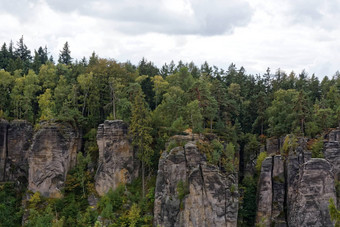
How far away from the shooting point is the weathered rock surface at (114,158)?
176ft

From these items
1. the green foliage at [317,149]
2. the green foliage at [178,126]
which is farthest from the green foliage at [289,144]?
the green foliage at [178,126]

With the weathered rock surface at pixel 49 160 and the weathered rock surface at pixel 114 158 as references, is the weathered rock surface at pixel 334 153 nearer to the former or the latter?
the weathered rock surface at pixel 114 158

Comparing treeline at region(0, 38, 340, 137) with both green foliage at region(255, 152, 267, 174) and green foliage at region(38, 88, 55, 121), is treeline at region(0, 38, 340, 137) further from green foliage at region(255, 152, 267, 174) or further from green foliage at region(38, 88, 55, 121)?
green foliage at region(255, 152, 267, 174)

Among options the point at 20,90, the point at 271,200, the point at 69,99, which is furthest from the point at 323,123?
the point at 20,90

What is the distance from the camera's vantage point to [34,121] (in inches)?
2466

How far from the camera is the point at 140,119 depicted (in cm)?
5200

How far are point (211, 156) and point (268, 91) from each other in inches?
1325

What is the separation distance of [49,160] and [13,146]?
9544mm

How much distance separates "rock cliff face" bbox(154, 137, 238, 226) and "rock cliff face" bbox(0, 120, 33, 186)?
2639 cm

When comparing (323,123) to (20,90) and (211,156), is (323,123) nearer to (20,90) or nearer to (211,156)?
(211,156)

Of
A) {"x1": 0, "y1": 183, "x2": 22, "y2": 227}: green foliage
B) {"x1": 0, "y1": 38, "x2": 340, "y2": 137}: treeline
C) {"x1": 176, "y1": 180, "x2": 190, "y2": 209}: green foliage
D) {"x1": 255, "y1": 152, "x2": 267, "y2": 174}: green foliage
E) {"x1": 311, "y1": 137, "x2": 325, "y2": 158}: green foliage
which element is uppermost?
{"x1": 0, "y1": 38, "x2": 340, "y2": 137}: treeline

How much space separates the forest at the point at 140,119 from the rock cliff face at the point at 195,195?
205cm

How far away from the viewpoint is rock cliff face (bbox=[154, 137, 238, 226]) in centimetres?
4734

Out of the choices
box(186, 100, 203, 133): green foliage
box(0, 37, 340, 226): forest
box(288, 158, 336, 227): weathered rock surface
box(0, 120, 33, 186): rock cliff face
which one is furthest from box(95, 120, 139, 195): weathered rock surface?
box(288, 158, 336, 227): weathered rock surface
